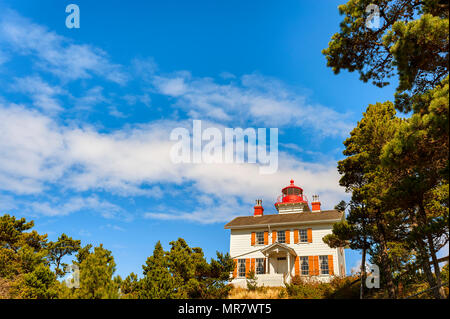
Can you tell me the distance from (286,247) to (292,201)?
8.38 meters

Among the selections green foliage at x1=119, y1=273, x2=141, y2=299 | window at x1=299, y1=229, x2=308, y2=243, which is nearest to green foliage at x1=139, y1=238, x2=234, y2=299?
green foliage at x1=119, y1=273, x2=141, y2=299

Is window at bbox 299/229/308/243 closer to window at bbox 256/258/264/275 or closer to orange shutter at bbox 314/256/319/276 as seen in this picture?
orange shutter at bbox 314/256/319/276

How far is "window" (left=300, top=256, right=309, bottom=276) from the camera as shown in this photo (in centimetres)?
2645

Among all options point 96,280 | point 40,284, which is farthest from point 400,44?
point 40,284

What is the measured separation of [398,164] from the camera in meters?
9.02

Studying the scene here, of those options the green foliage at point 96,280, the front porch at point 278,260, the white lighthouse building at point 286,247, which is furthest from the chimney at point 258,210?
the green foliage at point 96,280

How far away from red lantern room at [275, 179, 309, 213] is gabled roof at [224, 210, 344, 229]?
187 centimetres

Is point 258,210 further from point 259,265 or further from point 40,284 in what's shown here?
point 40,284

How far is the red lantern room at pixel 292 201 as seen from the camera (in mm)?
33625

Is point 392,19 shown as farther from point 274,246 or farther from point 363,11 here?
point 274,246

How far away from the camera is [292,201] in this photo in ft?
111

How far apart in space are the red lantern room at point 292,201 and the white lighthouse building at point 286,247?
2.34 metres

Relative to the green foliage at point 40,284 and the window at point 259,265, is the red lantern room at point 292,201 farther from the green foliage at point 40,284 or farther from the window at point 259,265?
→ the green foliage at point 40,284

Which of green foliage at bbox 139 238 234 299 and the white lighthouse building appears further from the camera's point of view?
the white lighthouse building
